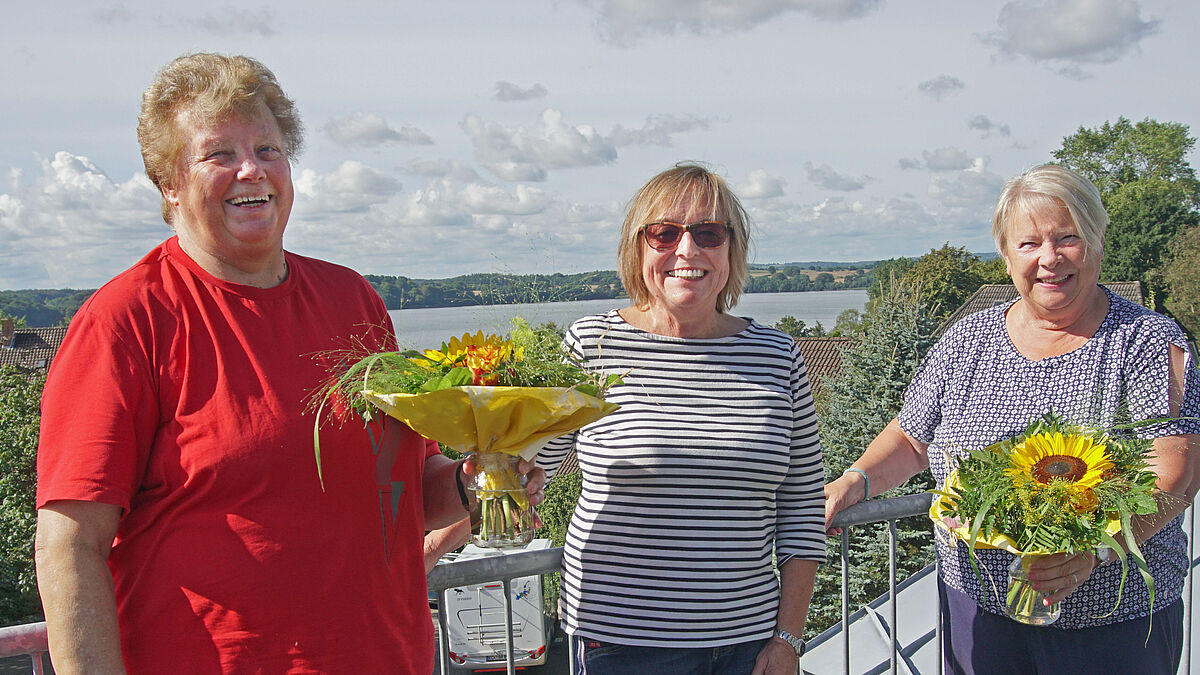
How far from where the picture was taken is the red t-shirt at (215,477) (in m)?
1.74

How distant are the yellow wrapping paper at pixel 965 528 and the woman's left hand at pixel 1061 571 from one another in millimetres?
69

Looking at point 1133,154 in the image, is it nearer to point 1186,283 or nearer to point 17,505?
point 1186,283

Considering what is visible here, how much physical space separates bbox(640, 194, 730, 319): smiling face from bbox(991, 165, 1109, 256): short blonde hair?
36.2 inches

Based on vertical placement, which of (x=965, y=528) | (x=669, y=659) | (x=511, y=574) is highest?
(x=965, y=528)

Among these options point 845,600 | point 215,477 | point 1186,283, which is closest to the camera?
point 215,477

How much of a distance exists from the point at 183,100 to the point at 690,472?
147cm

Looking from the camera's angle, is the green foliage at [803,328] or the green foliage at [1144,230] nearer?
the green foliage at [803,328]

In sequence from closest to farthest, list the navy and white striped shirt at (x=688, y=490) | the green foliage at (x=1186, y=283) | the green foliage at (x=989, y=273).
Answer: the navy and white striped shirt at (x=688, y=490) → the green foliage at (x=1186, y=283) → the green foliage at (x=989, y=273)

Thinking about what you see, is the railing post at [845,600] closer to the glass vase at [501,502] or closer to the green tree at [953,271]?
the glass vase at [501,502]

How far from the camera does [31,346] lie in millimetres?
37469

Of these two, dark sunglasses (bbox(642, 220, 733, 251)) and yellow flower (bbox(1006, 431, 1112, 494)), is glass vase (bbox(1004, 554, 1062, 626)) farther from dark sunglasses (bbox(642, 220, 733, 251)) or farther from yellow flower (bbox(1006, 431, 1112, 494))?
dark sunglasses (bbox(642, 220, 733, 251))

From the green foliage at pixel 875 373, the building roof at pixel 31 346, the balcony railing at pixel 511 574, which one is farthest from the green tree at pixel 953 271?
the balcony railing at pixel 511 574

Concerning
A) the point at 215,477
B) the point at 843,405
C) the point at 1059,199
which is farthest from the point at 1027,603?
the point at 843,405

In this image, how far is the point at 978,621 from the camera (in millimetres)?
2736
